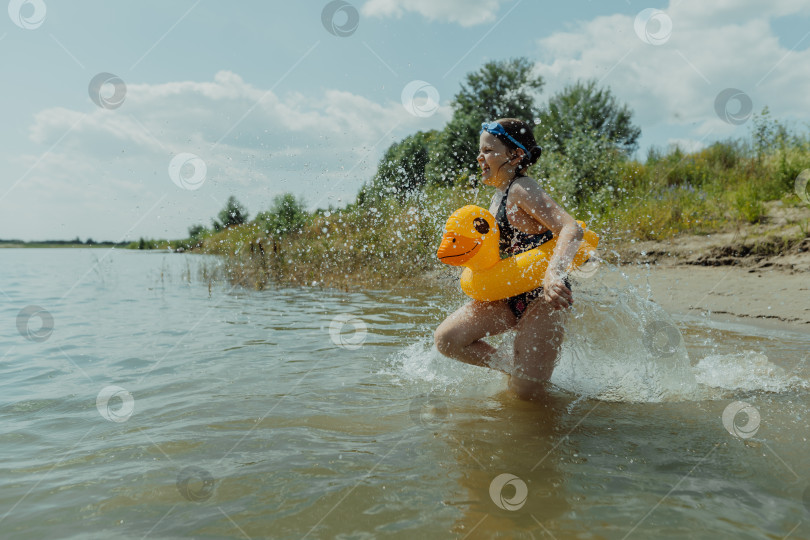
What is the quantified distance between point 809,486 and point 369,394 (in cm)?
266

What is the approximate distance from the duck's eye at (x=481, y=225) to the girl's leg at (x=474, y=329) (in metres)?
0.55

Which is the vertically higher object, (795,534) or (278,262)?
(278,262)

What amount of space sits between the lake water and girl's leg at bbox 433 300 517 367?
30cm

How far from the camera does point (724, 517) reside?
6.93 ft

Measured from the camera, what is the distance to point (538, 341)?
11.2 ft

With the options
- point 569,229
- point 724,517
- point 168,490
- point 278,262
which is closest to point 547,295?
point 569,229

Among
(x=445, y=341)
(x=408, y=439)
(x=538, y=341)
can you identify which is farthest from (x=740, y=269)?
(x=408, y=439)

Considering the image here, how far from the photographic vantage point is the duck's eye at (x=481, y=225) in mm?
3334

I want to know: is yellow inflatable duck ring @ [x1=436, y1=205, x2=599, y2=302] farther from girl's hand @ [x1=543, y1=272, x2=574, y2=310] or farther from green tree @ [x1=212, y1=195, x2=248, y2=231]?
green tree @ [x1=212, y1=195, x2=248, y2=231]

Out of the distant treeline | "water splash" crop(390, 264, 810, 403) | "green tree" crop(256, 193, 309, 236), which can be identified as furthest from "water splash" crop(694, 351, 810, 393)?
"green tree" crop(256, 193, 309, 236)

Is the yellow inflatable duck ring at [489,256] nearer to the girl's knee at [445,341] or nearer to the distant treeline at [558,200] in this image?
the girl's knee at [445,341]

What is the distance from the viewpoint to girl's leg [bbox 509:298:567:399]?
340 centimetres

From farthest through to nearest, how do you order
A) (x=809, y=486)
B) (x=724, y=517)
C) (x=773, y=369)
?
(x=773, y=369), (x=809, y=486), (x=724, y=517)

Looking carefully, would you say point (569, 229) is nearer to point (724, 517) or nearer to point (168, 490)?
point (724, 517)
